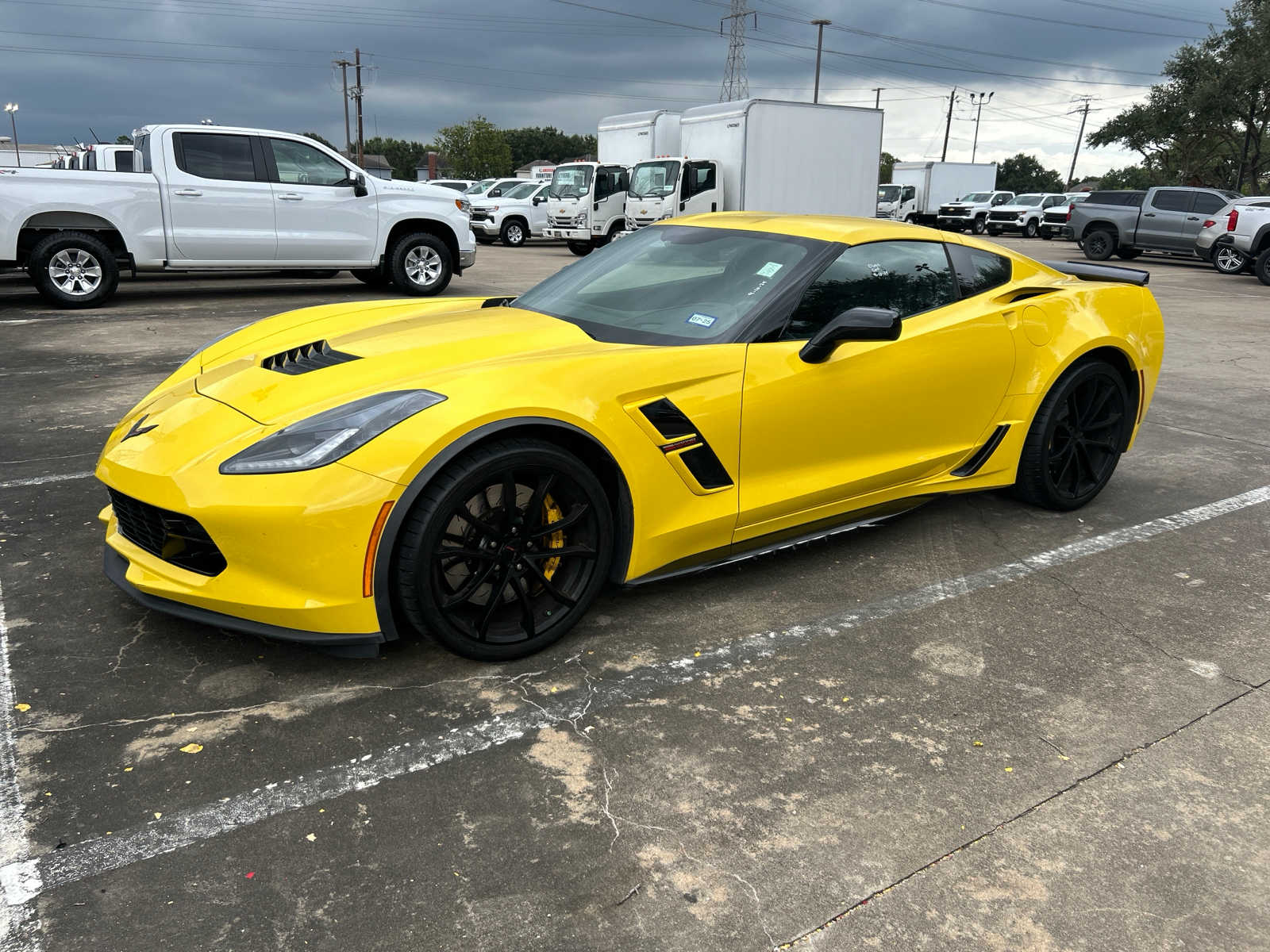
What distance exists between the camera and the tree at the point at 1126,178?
7326 centimetres

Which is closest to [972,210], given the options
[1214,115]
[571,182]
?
[1214,115]

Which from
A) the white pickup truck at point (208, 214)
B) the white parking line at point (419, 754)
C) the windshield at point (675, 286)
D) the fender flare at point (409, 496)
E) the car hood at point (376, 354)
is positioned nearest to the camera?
the white parking line at point (419, 754)

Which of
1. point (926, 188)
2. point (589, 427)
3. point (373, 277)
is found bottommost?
point (373, 277)

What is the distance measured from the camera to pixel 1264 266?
59.2 feet

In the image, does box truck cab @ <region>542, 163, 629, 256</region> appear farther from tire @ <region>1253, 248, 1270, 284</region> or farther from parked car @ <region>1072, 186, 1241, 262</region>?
tire @ <region>1253, 248, 1270, 284</region>

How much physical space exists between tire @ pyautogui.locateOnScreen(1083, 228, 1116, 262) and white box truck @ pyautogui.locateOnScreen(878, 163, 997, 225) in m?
14.3

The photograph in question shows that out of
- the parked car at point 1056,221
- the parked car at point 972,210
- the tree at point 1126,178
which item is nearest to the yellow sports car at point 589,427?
the parked car at point 1056,221

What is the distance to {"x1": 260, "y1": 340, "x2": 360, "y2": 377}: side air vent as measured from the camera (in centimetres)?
313

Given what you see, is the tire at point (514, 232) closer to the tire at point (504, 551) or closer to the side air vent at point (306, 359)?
the side air vent at point (306, 359)

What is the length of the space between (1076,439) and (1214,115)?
39.5 metres

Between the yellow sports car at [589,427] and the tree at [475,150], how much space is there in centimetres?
8545

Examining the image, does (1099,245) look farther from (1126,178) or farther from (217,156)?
(1126,178)

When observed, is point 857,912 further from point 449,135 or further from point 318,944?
point 449,135

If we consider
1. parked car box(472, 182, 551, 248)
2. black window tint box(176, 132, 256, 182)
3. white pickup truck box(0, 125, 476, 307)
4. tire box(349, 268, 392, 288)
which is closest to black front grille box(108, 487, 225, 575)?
white pickup truck box(0, 125, 476, 307)
